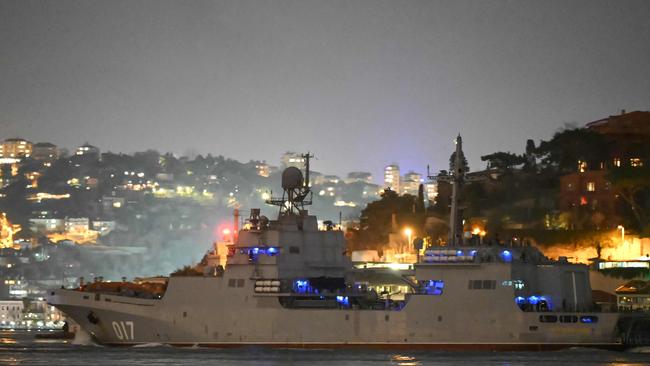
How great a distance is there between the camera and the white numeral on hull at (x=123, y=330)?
45237 millimetres

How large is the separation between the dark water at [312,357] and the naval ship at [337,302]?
49 centimetres

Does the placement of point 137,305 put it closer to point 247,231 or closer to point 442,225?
point 247,231

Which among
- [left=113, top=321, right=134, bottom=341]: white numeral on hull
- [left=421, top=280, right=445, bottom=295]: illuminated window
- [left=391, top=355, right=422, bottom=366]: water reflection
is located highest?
[left=421, top=280, right=445, bottom=295]: illuminated window

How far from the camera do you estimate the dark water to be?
39.5 m

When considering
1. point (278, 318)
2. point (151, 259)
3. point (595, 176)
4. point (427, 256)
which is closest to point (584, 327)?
point (427, 256)

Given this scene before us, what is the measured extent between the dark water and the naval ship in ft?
1.60

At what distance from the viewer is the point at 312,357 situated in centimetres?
4072

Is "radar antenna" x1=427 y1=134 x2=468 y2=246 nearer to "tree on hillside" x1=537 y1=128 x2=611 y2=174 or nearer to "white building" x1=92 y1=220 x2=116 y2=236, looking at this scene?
"tree on hillside" x1=537 y1=128 x2=611 y2=174

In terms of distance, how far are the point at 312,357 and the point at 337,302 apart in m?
3.66

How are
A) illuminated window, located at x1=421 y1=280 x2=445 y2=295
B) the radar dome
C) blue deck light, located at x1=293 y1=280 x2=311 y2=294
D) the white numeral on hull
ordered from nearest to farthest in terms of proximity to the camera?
illuminated window, located at x1=421 y1=280 x2=445 y2=295 → blue deck light, located at x1=293 y1=280 x2=311 y2=294 → the white numeral on hull → the radar dome

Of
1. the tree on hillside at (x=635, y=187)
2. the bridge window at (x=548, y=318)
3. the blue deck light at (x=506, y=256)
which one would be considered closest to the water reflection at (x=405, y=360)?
the bridge window at (x=548, y=318)

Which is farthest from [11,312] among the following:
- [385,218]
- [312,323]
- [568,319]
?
[568,319]

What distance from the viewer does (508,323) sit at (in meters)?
41.4

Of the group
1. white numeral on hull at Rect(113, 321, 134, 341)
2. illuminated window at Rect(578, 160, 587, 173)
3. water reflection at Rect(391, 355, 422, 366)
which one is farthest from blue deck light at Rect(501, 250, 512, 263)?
illuminated window at Rect(578, 160, 587, 173)
